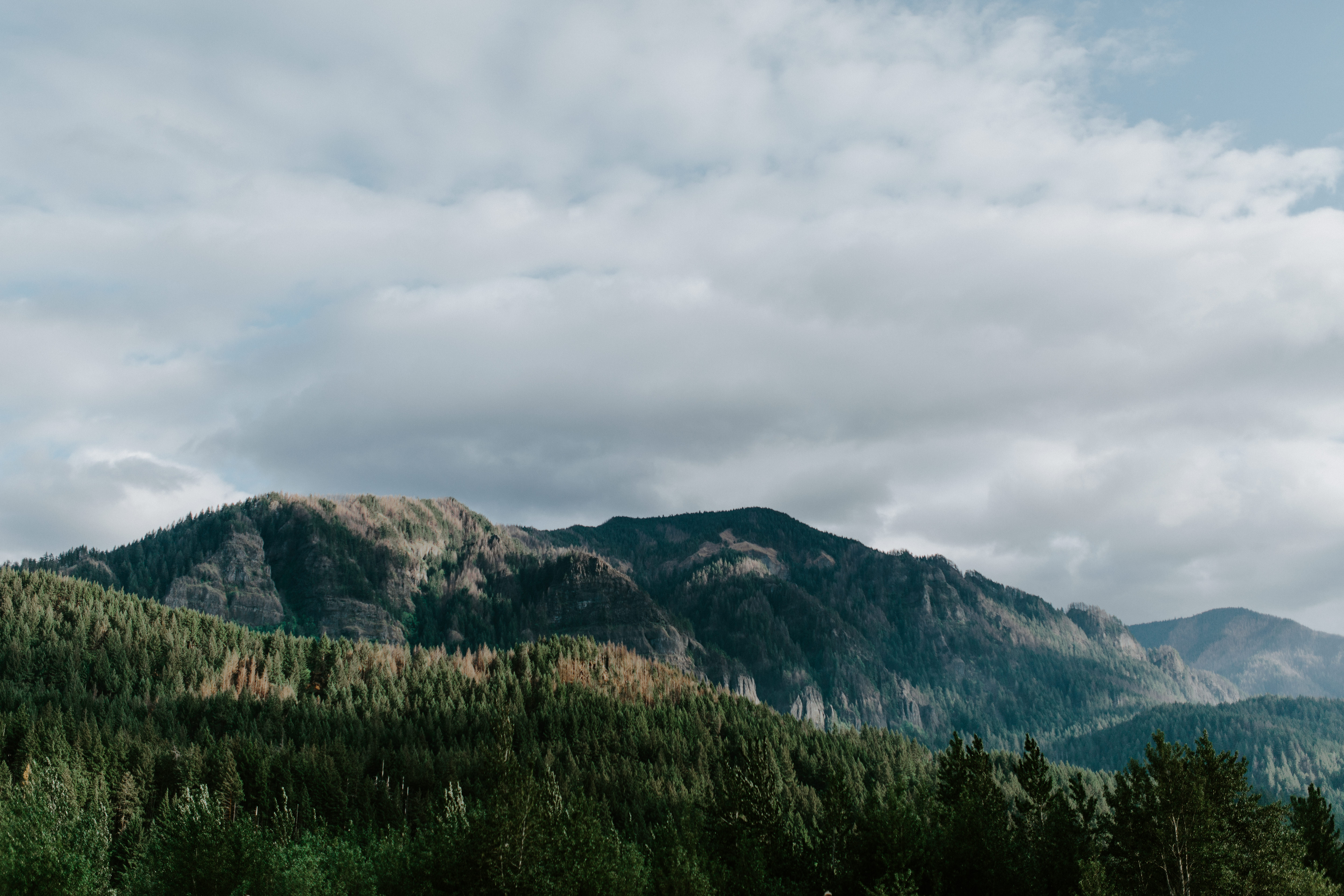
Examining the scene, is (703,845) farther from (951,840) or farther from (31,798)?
(31,798)

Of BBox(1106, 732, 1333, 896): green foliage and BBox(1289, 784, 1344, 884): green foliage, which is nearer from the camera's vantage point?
BBox(1106, 732, 1333, 896): green foliage

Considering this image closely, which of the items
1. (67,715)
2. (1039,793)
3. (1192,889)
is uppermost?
(67,715)

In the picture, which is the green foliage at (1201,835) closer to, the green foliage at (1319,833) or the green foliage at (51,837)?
the green foliage at (1319,833)

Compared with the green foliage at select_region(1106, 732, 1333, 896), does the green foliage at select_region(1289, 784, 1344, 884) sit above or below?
below

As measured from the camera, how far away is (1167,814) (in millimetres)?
77875

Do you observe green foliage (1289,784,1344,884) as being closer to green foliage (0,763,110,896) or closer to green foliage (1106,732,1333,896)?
green foliage (1106,732,1333,896)

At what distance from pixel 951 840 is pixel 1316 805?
53.7m

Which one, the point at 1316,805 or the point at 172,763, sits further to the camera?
the point at 172,763

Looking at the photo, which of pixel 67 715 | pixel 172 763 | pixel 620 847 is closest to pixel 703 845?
pixel 620 847

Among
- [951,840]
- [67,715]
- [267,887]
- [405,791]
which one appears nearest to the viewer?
[267,887]

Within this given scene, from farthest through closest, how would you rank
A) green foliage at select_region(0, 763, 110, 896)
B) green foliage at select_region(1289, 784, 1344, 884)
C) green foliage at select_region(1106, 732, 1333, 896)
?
green foliage at select_region(1289, 784, 1344, 884), green foliage at select_region(0, 763, 110, 896), green foliage at select_region(1106, 732, 1333, 896)

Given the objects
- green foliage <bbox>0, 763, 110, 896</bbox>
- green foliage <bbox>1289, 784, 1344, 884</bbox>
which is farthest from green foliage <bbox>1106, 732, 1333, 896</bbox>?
green foliage <bbox>0, 763, 110, 896</bbox>

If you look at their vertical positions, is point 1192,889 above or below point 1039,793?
below

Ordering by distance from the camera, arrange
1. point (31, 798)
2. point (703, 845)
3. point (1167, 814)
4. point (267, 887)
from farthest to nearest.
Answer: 1. point (31, 798)
2. point (703, 845)
3. point (267, 887)
4. point (1167, 814)
